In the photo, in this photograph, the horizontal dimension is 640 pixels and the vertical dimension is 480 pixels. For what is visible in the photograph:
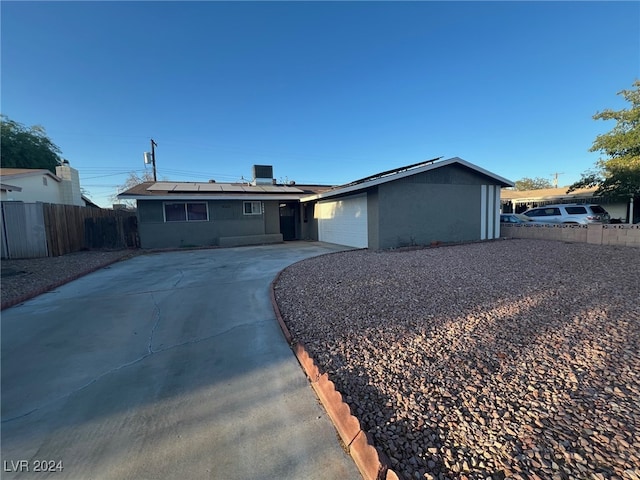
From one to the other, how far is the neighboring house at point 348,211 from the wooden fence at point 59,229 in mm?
1197

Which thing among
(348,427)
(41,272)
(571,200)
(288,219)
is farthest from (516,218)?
(41,272)

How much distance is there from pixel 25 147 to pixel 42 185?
10.7 m

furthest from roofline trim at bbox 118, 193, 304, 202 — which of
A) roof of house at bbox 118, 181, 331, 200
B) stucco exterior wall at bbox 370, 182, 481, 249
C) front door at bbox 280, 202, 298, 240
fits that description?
Result: stucco exterior wall at bbox 370, 182, 481, 249

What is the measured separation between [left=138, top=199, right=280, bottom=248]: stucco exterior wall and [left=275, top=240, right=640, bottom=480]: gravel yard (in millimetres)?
9742

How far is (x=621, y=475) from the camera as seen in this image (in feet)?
5.40

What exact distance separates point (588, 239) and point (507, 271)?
6902 mm

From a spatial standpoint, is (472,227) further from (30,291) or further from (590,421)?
(30,291)

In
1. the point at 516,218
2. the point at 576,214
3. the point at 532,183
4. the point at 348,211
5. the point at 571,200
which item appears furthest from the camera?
the point at 532,183

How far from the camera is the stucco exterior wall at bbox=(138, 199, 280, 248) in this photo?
1327cm

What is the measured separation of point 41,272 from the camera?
25.1 feet

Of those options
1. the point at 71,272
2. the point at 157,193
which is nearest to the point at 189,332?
the point at 71,272

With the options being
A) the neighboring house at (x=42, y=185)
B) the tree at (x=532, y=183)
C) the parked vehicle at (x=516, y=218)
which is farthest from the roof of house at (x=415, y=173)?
the tree at (x=532, y=183)

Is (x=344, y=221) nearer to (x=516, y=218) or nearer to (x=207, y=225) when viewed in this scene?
(x=207, y=225)

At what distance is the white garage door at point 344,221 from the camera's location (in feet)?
38.6
